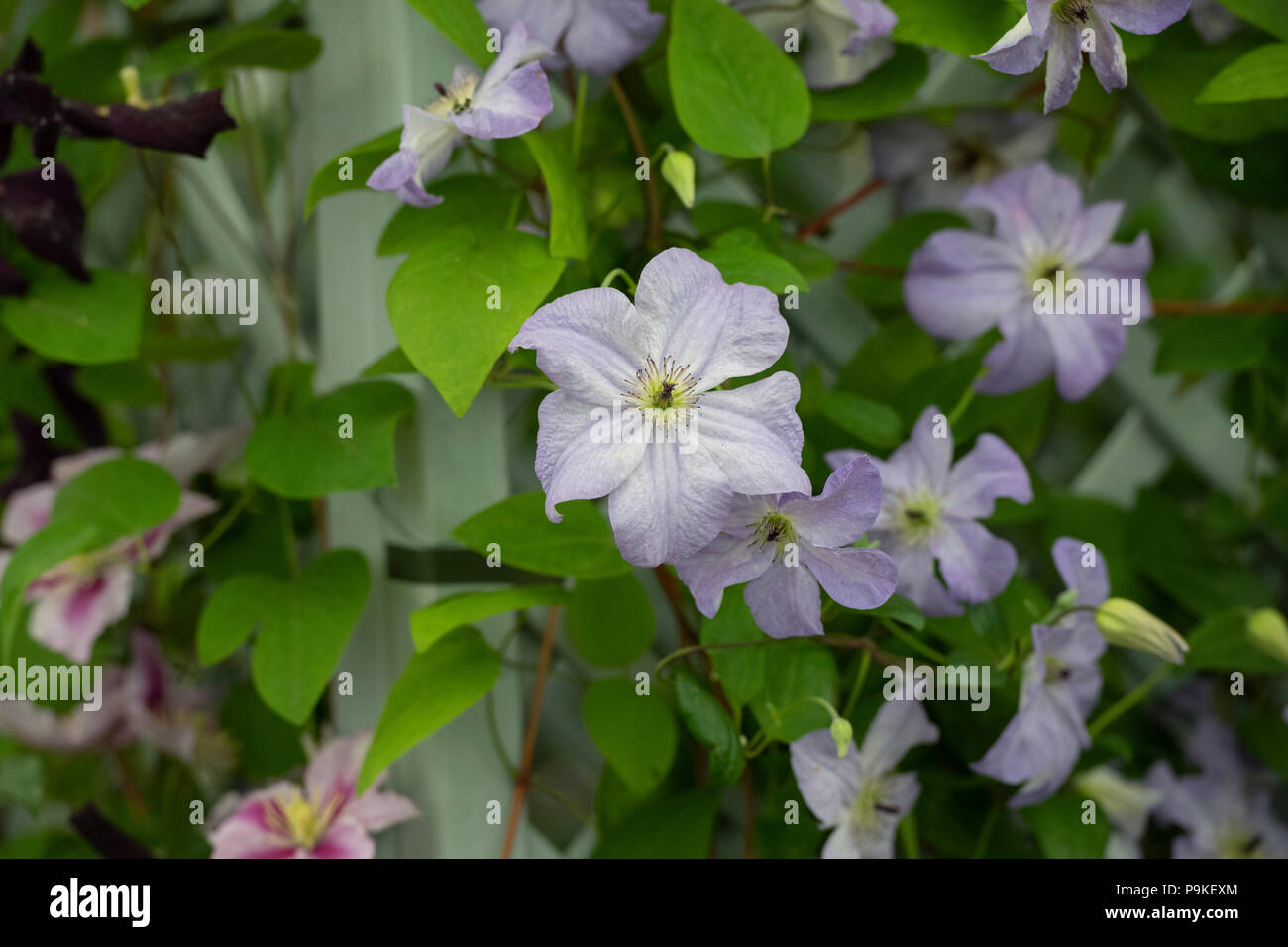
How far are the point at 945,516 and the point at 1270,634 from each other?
234 mm

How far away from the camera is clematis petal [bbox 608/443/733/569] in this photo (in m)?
0.42

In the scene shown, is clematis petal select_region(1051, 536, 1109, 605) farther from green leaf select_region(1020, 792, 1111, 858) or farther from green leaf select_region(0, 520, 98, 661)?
green leaf select_region(0, 520, 98, 661)

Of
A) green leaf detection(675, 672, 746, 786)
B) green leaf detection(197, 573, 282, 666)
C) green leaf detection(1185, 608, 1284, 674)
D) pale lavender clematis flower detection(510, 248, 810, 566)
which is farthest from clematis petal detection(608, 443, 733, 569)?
green leaf detection(1185, 608, 1284, 674)

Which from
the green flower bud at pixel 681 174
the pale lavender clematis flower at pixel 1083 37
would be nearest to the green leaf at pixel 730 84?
the green flower bud at pixel 681 174

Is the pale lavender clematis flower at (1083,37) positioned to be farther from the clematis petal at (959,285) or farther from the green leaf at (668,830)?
the green leaf at (668,830)

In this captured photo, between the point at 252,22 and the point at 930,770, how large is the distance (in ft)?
2.23

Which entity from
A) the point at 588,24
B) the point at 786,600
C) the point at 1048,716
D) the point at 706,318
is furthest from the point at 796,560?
the point at 588,24

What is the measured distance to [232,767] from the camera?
2.77ft

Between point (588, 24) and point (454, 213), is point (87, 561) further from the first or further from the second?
point (588, 24)

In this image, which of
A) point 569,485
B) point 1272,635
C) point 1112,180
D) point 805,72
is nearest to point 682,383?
point 569,485

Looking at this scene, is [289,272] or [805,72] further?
[289,272]
